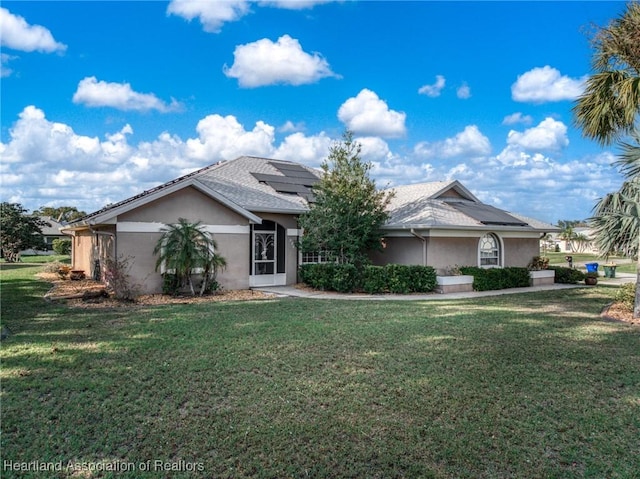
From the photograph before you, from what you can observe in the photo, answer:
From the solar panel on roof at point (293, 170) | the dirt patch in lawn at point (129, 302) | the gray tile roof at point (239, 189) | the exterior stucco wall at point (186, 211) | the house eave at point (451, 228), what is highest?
the solar panel on roof at point (293, 170)

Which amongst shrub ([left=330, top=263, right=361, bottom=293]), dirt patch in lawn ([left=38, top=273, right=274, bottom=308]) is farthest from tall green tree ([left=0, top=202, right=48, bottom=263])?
shrub ([left=330, top=263, right=361, bottom=293])

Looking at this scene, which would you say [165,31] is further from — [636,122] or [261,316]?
[636,122]

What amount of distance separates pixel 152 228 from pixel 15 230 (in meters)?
27.1

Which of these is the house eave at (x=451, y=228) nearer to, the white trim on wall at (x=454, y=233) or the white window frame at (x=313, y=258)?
the white trim on wall at (x=454, y=233)

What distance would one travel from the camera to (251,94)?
70.2 feet

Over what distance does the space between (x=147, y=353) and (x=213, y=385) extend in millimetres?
1954

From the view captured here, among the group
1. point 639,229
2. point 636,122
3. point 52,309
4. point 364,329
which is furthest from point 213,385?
→ point 636,122

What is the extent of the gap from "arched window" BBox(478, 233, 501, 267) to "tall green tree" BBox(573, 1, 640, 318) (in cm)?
631

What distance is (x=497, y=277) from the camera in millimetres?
17297

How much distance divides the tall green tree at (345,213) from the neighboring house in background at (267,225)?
1044 millimetres

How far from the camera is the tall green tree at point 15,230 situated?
32750 millimetres

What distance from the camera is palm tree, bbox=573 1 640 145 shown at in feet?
35.1

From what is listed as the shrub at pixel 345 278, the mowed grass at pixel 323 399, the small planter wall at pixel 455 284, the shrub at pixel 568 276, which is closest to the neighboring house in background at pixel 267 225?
the small planter wall at pixel 455 284

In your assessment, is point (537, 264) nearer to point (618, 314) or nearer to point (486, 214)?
point (486, 214)
